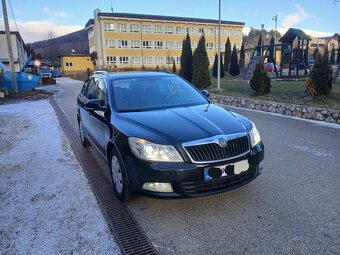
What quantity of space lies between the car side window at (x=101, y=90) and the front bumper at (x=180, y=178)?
1.49 metres

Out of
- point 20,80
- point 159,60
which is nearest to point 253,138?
point 20,80

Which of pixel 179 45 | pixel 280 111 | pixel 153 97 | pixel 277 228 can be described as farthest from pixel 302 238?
pixel 179 45

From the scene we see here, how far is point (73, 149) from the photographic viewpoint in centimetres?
644

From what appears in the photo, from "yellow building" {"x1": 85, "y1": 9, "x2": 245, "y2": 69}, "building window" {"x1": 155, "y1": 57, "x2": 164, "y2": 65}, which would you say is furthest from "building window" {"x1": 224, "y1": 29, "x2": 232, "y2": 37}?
"building window" {"x1": 155, "y1": 57, "x2": 164, "y2": 65}

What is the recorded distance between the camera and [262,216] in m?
3.37

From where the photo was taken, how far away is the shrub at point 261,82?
12.0 m

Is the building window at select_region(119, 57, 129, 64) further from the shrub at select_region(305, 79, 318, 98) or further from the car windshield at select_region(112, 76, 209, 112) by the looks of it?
the car windshield at select_region(112, 76, 209, 112)

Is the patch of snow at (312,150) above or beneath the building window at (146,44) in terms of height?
beneath

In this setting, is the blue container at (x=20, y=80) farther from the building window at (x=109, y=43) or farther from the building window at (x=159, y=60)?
the building window at (x=159, y=60)

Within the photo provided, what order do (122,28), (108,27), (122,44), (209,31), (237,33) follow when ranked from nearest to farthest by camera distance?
(108,27)
(122,28)
(122,44)
(209,31)
(237,33)

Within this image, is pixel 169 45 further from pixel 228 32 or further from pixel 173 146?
pixel 173 146

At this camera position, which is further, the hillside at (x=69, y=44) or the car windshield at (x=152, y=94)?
the hillside at (x=69, y=44)

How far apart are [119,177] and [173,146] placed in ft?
3.26

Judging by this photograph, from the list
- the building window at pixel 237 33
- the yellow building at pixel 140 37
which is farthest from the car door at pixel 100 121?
the building window at pixel 237 33
